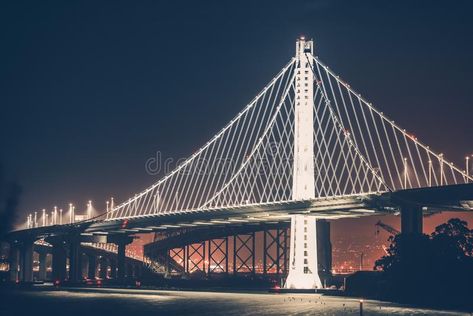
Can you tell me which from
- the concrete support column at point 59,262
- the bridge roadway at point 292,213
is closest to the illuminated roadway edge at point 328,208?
the bridge roadway at point 292,213

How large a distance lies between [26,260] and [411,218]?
351 ft

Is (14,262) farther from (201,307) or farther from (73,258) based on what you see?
(201,307)

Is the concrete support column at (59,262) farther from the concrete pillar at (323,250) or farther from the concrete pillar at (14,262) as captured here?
the concrete pillar at (323,250)

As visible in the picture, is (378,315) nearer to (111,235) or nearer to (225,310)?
(225,310)

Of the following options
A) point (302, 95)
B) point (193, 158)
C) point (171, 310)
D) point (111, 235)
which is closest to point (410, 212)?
point (302, 95)

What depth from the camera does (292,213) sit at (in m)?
101

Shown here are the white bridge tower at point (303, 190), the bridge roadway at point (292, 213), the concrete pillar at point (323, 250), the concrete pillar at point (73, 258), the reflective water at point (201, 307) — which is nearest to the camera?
the reflective water at point (201, 307)

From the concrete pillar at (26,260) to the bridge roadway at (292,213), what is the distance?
12.8 m

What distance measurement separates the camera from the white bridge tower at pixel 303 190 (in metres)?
Answer: 98.9

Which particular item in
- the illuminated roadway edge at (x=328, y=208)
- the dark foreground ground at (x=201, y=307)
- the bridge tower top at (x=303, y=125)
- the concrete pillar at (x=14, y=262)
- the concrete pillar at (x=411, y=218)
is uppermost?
the bridge tower top at (x=303, y=125)

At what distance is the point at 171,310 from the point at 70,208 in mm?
95721

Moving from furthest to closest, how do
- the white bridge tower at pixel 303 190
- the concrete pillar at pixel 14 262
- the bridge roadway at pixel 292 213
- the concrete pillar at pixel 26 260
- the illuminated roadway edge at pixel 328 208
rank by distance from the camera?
the concrete pillar at pixel 14 262 < the concrete pillar at pixel 26 260 < the white bridge tower at pixel 303 190 < the bridge roadway at pixel 292 213 < the illuminated roadway edge at pixel 328 208

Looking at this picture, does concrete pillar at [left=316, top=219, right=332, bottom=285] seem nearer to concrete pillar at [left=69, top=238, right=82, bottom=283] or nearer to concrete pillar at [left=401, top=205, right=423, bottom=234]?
concrete pillar at [left=401, top=205, right=423, bottom=234]

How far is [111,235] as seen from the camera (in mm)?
162250
